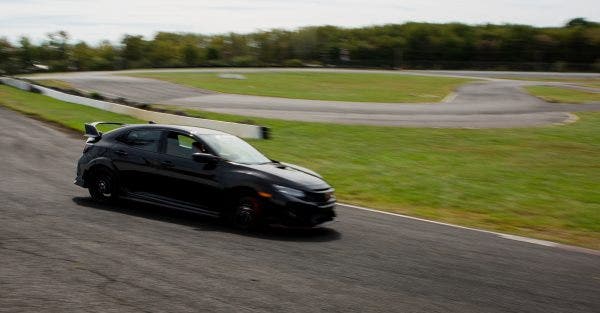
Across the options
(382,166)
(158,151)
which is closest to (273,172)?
(158,151)

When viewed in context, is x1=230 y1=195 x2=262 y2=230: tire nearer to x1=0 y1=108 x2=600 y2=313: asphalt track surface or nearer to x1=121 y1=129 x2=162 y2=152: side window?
x1=0 y1=108 x2=600 y2=313: asphalt track surface

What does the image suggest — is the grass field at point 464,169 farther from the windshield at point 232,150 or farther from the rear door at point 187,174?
the rear door at point 187,174

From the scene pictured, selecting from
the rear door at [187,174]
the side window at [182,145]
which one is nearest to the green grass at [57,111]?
the side window at [182,145]

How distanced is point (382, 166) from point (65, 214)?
9.72 meters

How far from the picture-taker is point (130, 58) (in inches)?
3314

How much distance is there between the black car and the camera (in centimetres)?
967

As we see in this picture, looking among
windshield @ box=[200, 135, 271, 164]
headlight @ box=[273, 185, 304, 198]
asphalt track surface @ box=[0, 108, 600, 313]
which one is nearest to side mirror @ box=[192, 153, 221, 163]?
windshield @ box=[200, 135, 271, 164]

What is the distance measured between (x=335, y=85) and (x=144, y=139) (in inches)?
1629

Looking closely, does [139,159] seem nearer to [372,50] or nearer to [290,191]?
[290,191]

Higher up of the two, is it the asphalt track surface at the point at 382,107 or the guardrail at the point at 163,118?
the guardrail at the point at 163,118

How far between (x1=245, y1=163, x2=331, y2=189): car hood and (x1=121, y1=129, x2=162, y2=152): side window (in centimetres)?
182

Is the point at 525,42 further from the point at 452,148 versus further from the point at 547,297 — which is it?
the point at 547,297

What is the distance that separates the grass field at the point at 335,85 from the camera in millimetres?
41594

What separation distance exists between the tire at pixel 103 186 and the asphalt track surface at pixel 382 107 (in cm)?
1739
